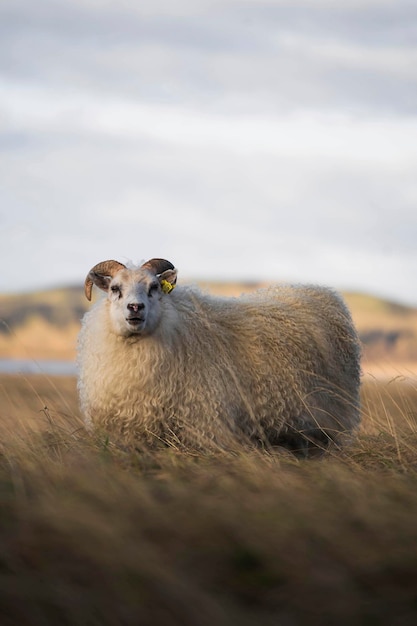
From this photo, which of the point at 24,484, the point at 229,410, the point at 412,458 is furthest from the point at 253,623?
the point at 229,410

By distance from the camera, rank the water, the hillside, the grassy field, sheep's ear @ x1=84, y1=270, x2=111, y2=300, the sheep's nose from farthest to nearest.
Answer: the hillside < the water < sheep's ear @ x1=84, y1=270, x2=111, y2=300 < the sheep's nose < the grassy field

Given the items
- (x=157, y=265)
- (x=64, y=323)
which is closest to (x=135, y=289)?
(x=157, y=265)

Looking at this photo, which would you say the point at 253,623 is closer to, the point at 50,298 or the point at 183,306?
the point at 183,306

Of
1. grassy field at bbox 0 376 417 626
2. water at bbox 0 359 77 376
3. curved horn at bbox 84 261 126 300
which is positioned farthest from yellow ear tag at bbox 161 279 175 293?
grassy field at bbox 0 376 417 626

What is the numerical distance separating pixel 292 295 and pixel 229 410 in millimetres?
2050

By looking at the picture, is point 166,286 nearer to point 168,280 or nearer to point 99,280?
point 168,280

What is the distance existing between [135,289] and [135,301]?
218mm

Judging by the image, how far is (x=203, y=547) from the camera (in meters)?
4.53

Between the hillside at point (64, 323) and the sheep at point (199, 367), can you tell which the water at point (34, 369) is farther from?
the hillside at point (64, 323)

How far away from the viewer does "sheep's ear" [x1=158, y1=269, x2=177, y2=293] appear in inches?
342

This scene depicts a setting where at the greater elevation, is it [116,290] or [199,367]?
[116,290]

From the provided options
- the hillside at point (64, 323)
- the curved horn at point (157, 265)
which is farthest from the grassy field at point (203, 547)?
the hillside at point (64, 323)

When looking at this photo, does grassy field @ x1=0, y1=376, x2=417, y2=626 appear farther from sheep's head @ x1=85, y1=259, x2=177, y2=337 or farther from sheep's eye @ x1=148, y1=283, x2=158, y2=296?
sheep's eye @ x1=148, y1=283, x2=158, y2=296

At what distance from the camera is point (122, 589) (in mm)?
4145
